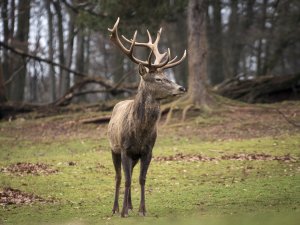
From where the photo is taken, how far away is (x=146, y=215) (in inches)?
390

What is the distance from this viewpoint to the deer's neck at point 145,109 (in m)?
10.1

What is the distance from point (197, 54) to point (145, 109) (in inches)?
600

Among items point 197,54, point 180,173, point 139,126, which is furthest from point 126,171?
point 197,54

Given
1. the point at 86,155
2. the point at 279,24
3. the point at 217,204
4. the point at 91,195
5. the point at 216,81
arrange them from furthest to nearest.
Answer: the point at 216,81, the point at 279,24, the point at 86,155, the point at 91,195, the point at 217,204

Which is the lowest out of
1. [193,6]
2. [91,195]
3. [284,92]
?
[91,195]

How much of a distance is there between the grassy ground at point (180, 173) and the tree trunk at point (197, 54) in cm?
104

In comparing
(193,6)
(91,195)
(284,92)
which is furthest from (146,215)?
(284,92)

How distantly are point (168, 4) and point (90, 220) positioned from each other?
58.0ft

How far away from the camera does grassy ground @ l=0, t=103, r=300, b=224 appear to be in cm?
997

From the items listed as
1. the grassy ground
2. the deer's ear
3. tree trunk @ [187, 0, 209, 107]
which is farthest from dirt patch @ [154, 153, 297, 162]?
tree trunk @ [187, 0, 209, 107]

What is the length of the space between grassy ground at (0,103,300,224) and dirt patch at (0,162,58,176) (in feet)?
0.93

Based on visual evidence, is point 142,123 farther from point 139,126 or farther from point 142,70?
point 142,70

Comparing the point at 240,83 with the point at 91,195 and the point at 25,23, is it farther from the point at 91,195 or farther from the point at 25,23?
the point at 91,195

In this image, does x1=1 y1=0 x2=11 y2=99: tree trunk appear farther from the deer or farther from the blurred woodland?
the deer
